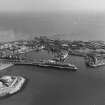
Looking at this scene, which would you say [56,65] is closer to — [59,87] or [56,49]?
[59,87]

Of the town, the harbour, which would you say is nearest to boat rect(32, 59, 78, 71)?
the harbour

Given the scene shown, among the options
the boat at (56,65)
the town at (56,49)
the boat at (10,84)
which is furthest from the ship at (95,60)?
the boat at (10,84)

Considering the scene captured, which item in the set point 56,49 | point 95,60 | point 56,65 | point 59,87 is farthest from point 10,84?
point 56,49

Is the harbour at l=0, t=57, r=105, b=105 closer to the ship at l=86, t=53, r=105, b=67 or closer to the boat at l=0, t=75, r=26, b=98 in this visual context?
the boat at l=0, t=75, r=26, b=98

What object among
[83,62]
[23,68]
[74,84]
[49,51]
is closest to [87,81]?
[74,84]

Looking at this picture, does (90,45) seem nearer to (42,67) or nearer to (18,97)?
(42,67)
